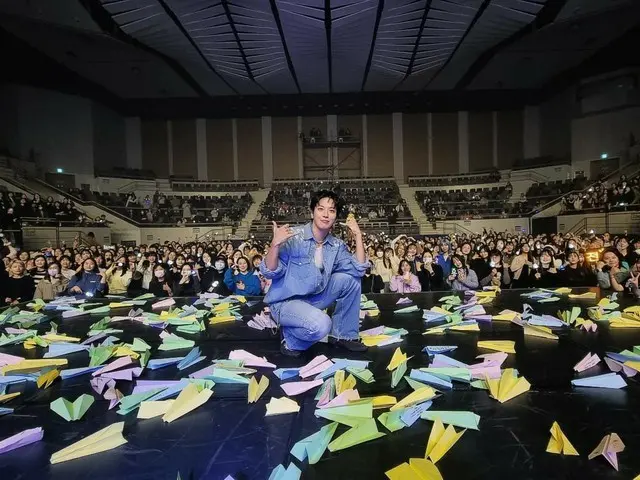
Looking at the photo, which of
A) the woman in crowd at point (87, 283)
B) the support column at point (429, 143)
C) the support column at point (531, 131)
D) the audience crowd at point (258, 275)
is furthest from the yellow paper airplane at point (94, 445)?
the support column at point (531, 131)

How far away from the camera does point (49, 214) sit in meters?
14.0

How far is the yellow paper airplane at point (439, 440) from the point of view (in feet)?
4.80

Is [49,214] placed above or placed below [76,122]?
below

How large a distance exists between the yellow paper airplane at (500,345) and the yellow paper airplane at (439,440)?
113 centimetres

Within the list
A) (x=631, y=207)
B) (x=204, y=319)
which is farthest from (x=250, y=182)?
(x=204, y=319)

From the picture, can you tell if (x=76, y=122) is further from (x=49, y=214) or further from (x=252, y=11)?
(x=252, y=11)

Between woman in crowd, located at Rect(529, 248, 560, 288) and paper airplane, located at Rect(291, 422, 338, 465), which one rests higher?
woman in crowd, located at Rect(529, 248, 560, 288)

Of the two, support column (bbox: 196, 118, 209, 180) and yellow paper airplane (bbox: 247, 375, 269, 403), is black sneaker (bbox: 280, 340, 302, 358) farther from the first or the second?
support column (bbox: 196, 118, 209, 180)

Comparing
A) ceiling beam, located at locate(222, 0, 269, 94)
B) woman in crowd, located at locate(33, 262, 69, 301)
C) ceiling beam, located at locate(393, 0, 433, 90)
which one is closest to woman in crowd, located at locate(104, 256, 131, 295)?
woman in crowd, located at locate(33, 262, 69, 301)

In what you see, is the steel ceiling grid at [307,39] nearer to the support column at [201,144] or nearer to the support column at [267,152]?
the support column at [267,152]

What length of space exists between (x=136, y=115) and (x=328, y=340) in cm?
2514

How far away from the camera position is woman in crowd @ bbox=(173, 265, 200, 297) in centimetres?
563

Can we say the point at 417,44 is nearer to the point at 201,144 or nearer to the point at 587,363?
the point at 201,144

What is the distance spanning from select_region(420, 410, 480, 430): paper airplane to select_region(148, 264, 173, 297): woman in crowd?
176 inches
